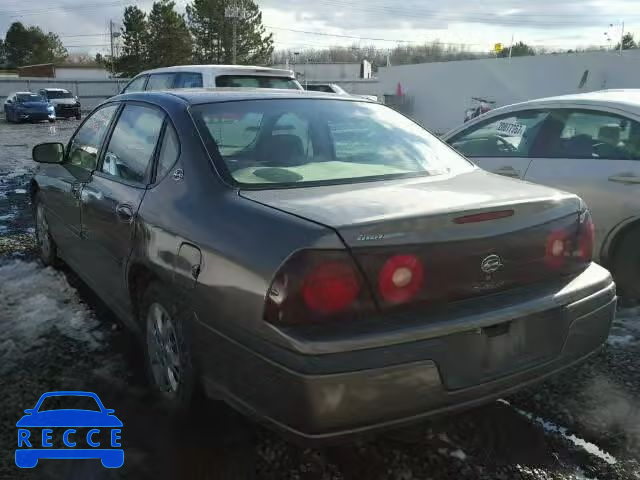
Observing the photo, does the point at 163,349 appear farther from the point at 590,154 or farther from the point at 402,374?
the point at 590,154

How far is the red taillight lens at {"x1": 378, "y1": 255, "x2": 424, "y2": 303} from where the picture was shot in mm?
2248

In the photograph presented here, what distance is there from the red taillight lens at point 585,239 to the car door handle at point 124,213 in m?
2.17

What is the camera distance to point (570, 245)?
2758mm

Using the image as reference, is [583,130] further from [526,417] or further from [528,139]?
[526,417]

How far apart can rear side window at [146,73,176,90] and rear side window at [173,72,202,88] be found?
0.16m

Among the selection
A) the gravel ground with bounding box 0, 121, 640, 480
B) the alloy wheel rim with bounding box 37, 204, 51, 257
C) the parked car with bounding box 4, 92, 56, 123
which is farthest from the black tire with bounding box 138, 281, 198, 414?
the parked car with bounding box 4, 92, 56, 123

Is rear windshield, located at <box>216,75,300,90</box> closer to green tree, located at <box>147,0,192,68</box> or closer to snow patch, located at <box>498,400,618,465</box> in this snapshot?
snow patch, located at <box>498,400,618,465</box>

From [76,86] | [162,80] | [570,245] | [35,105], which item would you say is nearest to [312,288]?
[570,245]

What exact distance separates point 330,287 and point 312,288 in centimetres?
7

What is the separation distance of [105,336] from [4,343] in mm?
605

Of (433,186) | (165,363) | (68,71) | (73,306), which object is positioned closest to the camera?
(433,186)

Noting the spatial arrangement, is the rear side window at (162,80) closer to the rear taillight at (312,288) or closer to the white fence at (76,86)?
the rear taillight at (312,288)

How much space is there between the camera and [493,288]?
Answer: 2.49 metres

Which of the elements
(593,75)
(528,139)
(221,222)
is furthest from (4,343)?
(593,75)
